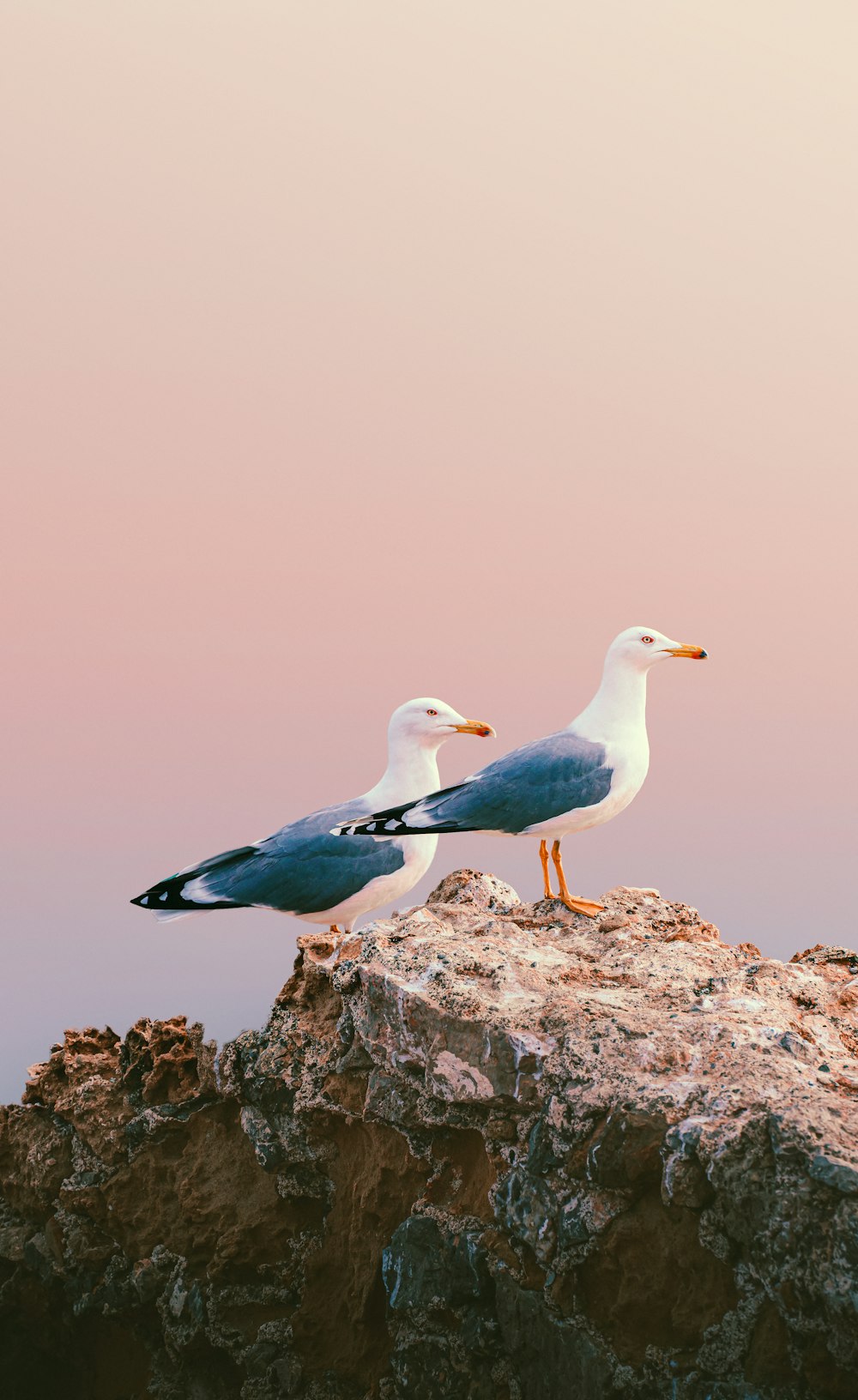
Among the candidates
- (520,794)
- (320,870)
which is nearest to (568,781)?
(520,794)

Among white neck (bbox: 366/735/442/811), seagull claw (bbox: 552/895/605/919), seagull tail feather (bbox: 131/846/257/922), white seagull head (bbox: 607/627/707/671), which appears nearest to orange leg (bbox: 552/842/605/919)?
seagull claw (bbox: 552/895/605/919)

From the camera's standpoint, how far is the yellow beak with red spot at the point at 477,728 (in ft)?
24.9

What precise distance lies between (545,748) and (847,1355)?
3862mm

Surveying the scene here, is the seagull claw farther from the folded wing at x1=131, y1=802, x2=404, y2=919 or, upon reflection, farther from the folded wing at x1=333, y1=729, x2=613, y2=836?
the folded wing at x1=131, y1=802, x2=404, y2=919

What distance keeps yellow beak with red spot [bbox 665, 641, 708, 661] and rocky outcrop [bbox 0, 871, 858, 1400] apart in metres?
1.50

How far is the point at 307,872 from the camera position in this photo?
7.29m

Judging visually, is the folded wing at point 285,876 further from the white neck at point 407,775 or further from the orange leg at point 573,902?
the orange leg at point 573,902

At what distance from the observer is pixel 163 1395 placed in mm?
6320

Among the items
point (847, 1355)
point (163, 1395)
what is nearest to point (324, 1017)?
point (163, 1395)

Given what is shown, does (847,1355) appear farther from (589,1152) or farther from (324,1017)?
(324,1017)

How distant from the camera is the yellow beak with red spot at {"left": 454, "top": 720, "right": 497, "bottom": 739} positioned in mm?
7602

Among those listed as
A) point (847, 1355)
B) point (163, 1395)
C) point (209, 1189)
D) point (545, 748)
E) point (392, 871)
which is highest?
point (545, 748)

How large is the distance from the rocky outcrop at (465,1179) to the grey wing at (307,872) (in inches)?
22.1

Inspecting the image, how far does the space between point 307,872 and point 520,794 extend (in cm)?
131
